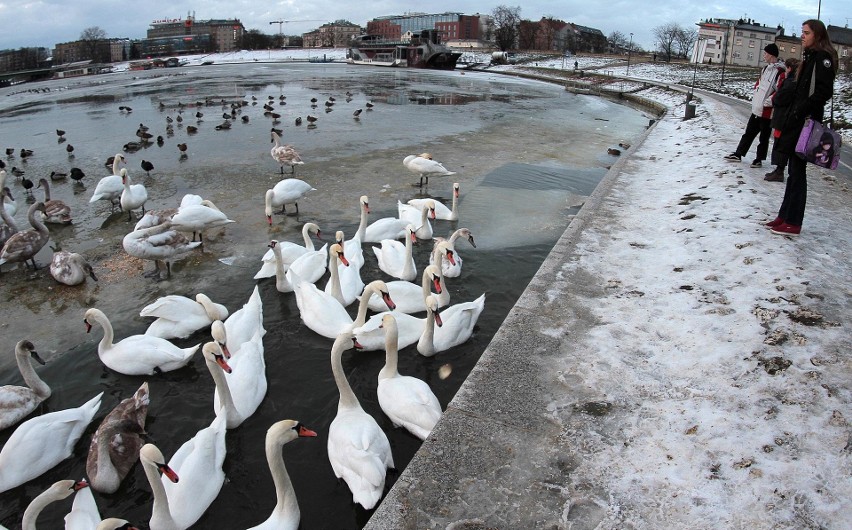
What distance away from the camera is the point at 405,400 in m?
4.37

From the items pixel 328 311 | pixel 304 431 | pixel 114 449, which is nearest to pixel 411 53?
pixel 328 311

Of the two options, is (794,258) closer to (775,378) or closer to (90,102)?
(775,378)

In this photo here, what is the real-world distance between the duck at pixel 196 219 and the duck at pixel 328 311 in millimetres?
2778

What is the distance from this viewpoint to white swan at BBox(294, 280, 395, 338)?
5566mm

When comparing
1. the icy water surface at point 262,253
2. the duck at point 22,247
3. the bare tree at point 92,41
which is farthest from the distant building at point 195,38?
the duck at point 22,247

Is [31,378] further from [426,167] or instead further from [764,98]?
[764,98]

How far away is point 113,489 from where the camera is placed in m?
3.92

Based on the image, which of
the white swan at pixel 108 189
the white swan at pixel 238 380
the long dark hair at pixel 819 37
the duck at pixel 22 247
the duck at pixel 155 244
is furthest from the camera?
the white swan at pixel 108 189

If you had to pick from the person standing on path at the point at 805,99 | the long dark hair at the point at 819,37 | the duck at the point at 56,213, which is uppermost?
the long dark hair at the point at 819,37

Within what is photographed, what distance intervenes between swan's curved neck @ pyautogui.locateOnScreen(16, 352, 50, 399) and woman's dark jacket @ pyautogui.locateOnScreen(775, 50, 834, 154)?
8.03m

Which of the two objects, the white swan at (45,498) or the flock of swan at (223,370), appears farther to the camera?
the flock of swan at (223,370)

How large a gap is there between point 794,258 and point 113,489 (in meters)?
6.69

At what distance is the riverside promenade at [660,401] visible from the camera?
9.60ft

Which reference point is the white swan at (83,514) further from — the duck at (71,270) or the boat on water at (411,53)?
the boat on water at (411,53)
